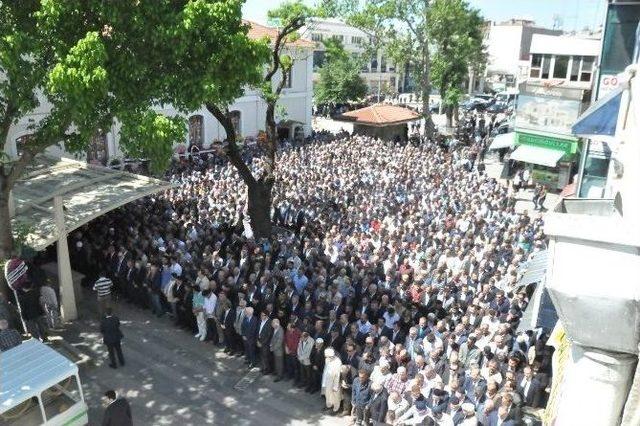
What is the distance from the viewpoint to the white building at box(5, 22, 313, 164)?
25.1 metres

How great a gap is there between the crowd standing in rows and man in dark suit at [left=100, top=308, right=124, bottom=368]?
1.52 meters

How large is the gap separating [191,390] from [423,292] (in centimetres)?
539

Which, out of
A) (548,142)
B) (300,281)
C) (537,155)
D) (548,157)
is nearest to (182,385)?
(300,281)

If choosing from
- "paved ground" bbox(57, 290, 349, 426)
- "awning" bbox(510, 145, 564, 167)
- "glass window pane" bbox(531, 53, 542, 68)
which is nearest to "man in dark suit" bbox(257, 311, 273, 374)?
"paved ground" bbox(57, 290, 349, 426)

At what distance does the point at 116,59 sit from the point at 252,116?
23.3 metres

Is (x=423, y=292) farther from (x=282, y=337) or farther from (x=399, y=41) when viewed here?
(x=399, y=41)

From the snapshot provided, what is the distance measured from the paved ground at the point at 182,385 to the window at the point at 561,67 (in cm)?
2210

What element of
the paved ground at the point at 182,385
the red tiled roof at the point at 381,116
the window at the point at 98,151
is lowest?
the paved ground at the point at 182,385

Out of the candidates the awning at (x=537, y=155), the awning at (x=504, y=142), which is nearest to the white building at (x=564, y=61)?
the awning at (x=537, y=155)

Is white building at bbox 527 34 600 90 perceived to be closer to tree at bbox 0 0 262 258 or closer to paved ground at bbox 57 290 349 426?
tree at bbox 0 0 262 258

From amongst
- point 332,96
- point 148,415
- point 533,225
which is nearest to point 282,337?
point 148,415

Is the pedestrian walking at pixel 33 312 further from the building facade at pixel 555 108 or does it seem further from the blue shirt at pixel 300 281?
the building facade at pixel 555 108

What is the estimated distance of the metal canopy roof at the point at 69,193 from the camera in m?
12.6

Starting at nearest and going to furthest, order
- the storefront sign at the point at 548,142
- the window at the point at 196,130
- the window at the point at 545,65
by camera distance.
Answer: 1. the storefront sign at the point at 548,142
2. the window at the point at 545,65
3. the window at the point at 196,130
